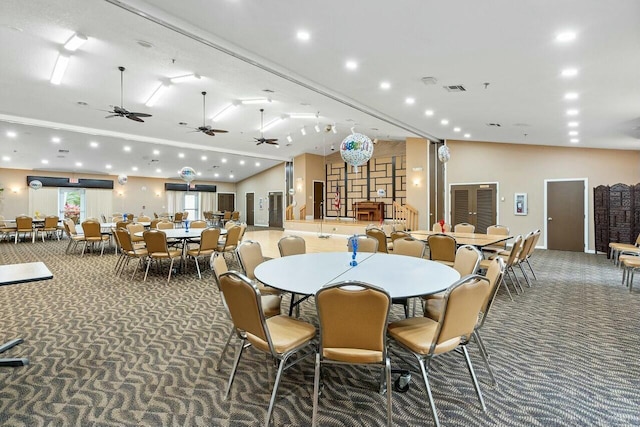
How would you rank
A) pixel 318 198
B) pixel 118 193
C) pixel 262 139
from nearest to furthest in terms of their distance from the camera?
pixel 262 139
pixel 318 198
pixel 118 193

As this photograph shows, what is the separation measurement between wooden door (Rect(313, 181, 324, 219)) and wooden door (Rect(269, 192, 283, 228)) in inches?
117

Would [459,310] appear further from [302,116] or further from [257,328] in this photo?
[302,116]

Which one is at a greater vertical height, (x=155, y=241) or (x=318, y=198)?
(x=318, y=198)

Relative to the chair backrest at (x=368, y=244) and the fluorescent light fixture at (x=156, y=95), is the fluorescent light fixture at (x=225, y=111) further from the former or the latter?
the chair backrest at (x=368, y=244)

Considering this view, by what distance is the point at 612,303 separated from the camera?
14.6 ft

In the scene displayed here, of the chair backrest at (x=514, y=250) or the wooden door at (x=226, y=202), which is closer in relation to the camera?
the chair backrest at (x=514, y=250)

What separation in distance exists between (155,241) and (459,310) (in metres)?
5.33

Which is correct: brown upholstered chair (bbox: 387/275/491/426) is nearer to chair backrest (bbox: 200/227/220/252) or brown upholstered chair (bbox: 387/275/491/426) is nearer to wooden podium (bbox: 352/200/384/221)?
chair backrest (bbox: 200/227/220/252)

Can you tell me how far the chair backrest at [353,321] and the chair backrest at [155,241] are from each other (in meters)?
4.67

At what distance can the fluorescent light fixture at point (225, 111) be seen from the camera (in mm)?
8983

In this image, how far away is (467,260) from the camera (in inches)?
136

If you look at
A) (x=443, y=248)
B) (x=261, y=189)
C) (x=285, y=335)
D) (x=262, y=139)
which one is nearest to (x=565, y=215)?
(x=443, y=248)

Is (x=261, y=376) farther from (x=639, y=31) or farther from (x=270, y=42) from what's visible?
(x=639, y=31)

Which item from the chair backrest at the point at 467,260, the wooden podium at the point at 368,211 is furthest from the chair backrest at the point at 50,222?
the chair backrest at the point at 467,260
